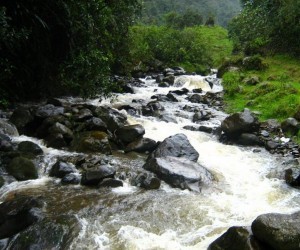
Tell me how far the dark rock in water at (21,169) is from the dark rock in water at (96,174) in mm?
1239

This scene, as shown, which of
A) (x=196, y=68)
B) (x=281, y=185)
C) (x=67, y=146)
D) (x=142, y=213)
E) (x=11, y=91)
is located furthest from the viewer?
(x=196, y=68)

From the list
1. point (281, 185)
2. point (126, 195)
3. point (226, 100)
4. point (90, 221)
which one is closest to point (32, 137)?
point (126, 195)

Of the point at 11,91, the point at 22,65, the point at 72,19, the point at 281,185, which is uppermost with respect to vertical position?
the point at 72,19

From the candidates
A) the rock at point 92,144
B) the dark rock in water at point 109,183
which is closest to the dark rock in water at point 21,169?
the dark rock in water at point 109,183

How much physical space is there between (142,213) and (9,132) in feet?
19.1

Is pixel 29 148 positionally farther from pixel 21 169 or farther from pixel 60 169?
pixel 60 169

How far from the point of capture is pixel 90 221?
268 inches

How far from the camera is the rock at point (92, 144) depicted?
34.9 ft

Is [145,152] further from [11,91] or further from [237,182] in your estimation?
[11,91]

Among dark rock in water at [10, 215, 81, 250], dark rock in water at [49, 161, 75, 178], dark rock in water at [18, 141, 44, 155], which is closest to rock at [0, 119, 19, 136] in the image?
dark rock in water at [18, 141, 44, 155]

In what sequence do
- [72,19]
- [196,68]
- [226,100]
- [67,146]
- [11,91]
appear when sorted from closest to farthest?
1. [67,146]
2. [72,19]
3. [11,91]
4. [226,100]
5. [196,68]

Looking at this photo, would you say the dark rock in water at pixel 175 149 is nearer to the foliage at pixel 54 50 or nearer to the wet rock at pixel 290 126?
the foliage at pixel 54 50

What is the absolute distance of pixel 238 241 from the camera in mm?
5605

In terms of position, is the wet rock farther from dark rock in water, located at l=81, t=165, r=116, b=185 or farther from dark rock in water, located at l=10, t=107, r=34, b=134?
dark rock in water, located at l=10, t=107, r=34, b=134
